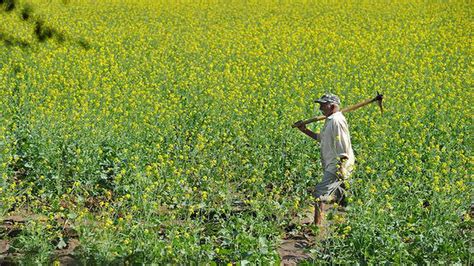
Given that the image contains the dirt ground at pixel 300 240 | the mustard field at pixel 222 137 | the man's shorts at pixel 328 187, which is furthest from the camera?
the man's shorts at pixel 328 187

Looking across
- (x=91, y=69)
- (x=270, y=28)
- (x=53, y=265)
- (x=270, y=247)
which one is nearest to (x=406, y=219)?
(x=270, y=247)

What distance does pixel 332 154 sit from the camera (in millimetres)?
8766

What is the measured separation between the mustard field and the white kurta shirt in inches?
11.0

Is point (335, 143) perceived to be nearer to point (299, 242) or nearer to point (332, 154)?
point (332, 154)

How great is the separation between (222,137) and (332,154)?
300 cm

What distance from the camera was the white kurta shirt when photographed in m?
8.70

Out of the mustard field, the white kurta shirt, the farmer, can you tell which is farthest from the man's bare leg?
the white kurta shirt

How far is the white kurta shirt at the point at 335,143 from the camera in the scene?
8695 mm

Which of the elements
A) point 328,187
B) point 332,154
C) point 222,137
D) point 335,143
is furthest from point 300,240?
point 222,137

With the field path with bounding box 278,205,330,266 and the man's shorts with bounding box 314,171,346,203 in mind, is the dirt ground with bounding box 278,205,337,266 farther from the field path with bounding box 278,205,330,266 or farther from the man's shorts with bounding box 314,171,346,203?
the man's shorts with bounding box 314,171,346,203

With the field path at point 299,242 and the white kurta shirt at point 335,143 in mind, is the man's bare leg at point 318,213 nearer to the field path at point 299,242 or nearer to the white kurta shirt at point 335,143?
the field path at point 299,242

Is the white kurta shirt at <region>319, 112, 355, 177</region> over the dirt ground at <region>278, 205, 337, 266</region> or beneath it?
over

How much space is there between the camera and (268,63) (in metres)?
17.2

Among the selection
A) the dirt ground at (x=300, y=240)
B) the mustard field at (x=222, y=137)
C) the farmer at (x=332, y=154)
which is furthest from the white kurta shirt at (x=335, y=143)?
the dirt ground at (x=300, y=240)
